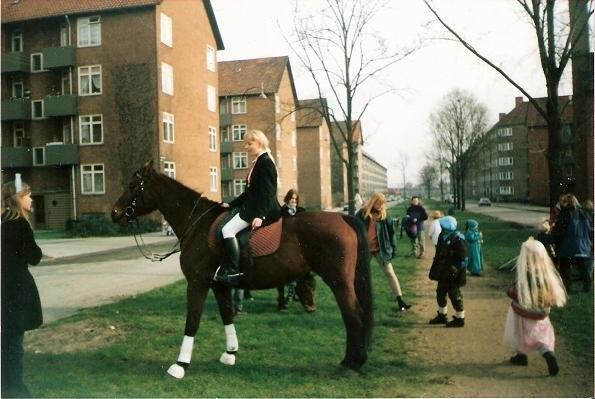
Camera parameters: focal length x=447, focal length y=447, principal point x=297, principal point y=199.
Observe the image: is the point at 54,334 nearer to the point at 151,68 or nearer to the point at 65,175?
the point at 65,175

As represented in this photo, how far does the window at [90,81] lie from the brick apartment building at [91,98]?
0.09 feet

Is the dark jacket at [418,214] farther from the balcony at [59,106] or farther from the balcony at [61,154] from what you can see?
the balcony at [59,106]

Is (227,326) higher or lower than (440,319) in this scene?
higher

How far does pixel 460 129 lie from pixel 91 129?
109ft

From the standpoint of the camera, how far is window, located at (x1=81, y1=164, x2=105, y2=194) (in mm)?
8867

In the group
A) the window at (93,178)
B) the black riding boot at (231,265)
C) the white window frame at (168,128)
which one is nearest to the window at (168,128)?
the white window frame at (168,128)

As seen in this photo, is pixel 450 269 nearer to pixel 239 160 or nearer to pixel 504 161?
pixel 239 160

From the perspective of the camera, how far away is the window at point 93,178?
8867mm

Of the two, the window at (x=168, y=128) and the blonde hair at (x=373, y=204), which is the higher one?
the window at (x=168, y=128)

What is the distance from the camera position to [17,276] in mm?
4398

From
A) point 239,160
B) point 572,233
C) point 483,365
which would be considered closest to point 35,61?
point 483,365

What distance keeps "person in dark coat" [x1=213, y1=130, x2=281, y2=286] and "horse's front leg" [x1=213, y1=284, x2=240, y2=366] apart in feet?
1.39

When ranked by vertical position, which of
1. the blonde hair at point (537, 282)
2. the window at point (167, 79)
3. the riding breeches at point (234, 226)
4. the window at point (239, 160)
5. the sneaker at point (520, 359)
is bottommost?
the sneaker at point (520, 359)

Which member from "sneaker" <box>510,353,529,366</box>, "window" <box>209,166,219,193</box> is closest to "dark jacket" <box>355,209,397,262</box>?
"sneaker" <box>510,353,529,366</box>
